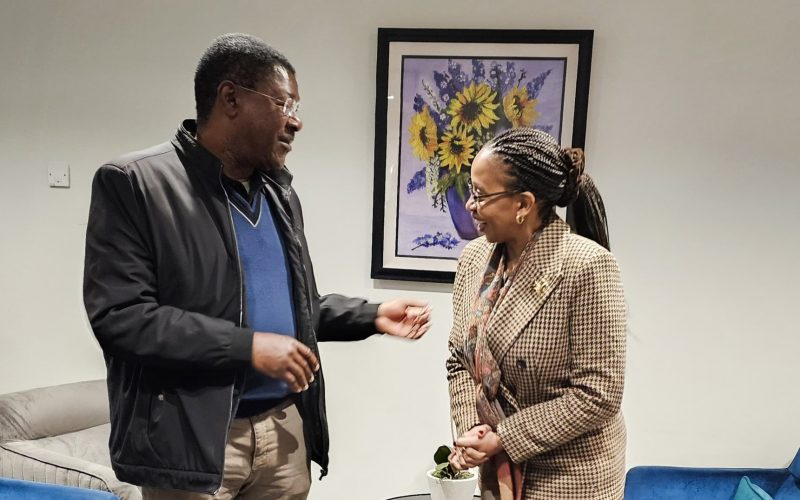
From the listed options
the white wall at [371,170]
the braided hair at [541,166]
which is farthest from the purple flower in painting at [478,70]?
the braided hair at [541,166]

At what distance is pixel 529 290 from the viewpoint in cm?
127

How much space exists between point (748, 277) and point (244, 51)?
1892 mm

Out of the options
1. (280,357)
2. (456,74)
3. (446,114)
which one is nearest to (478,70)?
(456,74)

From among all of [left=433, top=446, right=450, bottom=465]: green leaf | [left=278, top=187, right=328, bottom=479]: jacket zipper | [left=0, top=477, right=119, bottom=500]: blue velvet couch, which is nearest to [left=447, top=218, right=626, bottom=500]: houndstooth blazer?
[left=278, top=187, right=328, bottom=479]: jacket zipper

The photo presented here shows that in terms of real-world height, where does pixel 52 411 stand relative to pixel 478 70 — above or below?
below

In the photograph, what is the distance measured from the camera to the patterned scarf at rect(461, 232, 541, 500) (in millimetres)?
1306

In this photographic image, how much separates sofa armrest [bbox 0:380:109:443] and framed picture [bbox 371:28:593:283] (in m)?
1.16

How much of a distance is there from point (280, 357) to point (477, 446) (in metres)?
0.47

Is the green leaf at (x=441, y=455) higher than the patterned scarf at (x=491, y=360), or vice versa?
the patterned scarf at (x=491, y=360)

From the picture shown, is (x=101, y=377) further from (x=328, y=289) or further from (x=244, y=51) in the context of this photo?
(x=244, y=51)

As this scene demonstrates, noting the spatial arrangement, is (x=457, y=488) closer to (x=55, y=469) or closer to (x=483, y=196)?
(x=483, y=196)

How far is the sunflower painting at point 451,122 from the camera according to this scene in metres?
2.22

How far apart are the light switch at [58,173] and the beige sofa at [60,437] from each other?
796mm

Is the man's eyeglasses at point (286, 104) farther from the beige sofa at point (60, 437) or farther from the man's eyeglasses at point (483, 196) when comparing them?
the beige sofa at point (60, 437)
